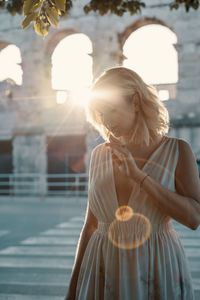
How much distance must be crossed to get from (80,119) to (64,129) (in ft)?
2.82

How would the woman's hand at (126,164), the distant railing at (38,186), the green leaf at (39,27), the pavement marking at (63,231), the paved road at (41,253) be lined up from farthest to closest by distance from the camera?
the distant railing at (38,186), the pavement marking at (63,231), the paved road at (41,253), the green leaf at (39,27), the woman's hand at (126,164)

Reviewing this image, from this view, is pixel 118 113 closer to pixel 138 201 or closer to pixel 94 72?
pixel 138 201

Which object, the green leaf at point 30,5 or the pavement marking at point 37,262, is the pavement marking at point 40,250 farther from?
the green leaf at point 30,5

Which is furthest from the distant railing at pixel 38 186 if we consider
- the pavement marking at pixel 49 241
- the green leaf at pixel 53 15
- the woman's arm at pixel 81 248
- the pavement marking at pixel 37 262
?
the woman's arm at pixel 81 248

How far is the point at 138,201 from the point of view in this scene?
1670 millimetres

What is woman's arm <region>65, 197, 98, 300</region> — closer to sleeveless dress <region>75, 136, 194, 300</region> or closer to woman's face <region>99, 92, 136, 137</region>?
sleeveless dress <region>75, 136, 194, 300</region>

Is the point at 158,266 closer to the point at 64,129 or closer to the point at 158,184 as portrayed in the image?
the point at 158,184

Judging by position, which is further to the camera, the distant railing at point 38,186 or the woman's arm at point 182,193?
the distant railing at point 38,186

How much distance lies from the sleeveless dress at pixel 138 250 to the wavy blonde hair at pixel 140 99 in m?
0.10

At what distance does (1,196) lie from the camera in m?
17.7

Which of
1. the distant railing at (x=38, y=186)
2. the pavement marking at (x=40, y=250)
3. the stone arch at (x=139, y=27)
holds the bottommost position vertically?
the distant railing at (x=38, y=186)

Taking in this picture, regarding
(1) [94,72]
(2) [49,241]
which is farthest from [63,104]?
(2) [49,241]

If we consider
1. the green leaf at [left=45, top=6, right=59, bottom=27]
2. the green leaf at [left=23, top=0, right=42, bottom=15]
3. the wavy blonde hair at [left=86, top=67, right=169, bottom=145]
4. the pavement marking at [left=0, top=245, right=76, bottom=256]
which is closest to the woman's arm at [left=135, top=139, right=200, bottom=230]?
the wavy blonde hair at [left=86, top=67, right=169, bottom=145]

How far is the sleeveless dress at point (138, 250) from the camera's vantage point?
163 centimetres
